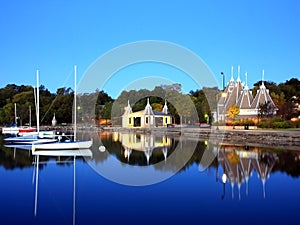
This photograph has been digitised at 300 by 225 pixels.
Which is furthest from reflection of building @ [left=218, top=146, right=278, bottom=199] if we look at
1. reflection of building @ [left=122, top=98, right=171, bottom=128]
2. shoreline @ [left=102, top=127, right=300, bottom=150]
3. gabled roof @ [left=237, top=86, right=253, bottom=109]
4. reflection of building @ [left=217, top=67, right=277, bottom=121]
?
reflection of building @ [left=122, top=98, right=171, bottom=128]

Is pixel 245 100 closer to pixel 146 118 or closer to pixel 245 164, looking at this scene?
pixel 146 118

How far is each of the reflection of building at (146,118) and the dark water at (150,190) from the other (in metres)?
35.7

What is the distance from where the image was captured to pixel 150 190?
14031 millimetres

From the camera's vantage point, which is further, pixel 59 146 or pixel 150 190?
pixel 59 146

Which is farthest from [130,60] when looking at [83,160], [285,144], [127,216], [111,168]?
[285,144]

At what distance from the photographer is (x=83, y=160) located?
21656 mm

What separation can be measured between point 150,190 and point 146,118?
4548cm

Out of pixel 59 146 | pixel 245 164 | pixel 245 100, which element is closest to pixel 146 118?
pixel 245 100

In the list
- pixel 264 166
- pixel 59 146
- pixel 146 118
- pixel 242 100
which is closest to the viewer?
pixel 264 166

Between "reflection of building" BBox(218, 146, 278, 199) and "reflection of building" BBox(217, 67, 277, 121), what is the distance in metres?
22.3

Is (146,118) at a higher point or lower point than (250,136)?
higher

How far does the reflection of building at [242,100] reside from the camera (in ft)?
163

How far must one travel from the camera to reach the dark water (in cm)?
1042

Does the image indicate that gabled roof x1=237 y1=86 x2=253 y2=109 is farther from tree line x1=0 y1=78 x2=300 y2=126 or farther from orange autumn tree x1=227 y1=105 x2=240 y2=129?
tree line x1=0 y1=78 x2=300 y2=126
